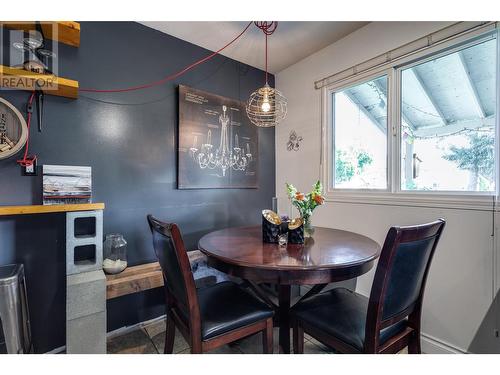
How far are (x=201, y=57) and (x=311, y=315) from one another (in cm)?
236

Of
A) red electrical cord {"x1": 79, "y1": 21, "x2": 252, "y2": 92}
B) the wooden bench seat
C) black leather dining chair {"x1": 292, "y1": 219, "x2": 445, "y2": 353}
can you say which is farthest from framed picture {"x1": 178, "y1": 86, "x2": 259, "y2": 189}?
black leather dining chair {"x1": 292, "y1": 219, "x2": 445, "y2": 353}

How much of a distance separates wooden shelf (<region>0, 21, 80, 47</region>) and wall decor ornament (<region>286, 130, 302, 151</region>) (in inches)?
81.2

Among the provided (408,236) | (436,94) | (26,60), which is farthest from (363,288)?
(26,60)

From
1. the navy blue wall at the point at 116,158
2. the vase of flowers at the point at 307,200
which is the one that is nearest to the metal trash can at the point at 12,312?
the navy blue wall at the point at 116,158

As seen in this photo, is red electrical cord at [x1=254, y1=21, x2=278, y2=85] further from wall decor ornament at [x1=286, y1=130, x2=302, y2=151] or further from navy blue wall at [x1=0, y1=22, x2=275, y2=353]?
wall decor ornament at [x1=286, y1=130, x2=302, y2=151]

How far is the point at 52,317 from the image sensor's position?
64.0 inches

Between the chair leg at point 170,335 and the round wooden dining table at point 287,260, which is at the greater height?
the round wooden dining table at point 287,260

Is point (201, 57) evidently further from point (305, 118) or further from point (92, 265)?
point (92, 265)

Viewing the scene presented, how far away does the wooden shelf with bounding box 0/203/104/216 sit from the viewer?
51.8 inches

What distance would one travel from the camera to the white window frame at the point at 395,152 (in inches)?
59.3

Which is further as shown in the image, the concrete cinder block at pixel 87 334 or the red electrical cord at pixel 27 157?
the red electrical cord at pixel 27 157

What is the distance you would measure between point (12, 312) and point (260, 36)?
2.61m

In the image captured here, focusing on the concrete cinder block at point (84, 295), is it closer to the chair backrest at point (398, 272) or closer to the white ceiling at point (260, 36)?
the chair backrest at point (398, 272)

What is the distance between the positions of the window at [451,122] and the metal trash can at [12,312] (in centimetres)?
263
